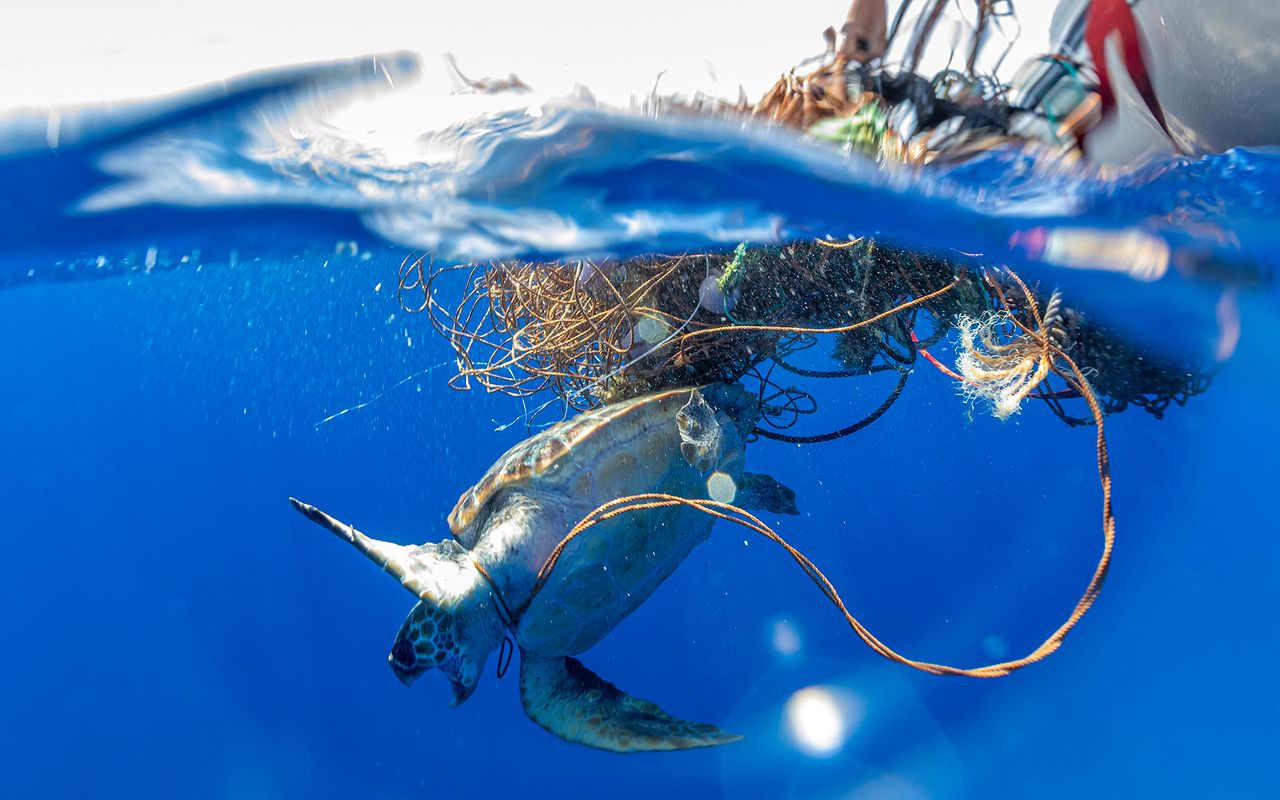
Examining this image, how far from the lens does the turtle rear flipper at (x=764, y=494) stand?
4910mm

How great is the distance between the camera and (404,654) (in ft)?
12.8

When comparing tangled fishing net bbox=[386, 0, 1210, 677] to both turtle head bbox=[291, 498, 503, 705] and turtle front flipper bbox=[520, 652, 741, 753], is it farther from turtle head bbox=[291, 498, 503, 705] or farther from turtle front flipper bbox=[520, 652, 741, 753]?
turtle front flipper bbox=[520, 652, 741, 753]

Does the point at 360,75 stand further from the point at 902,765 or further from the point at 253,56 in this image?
the point at 902,765

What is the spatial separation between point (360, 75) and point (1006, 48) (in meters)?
2.79

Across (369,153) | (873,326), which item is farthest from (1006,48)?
(369,153)

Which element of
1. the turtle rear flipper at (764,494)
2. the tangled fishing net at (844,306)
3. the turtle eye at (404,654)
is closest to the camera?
the tangled fishing net at (844,306)

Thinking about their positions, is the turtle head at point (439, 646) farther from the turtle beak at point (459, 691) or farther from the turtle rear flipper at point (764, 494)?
the turtle rear flipper at point (764, 494)

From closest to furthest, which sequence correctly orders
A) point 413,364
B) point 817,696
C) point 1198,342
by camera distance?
point 1198,342, point 817,696, point 413,364

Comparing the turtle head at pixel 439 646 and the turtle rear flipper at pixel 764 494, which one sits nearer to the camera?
the turtle head at pixel 439 646

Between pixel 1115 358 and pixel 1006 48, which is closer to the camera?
pixel 1006 48

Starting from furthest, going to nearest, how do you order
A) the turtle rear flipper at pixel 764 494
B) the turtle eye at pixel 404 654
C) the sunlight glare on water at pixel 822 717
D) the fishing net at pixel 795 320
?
the sunlight glare on water at pixel 822 717 < the turtle rear flipper at pixel 764 494 < the turtle eye at pixel 404 654 < the fishing net at pixel 795 320

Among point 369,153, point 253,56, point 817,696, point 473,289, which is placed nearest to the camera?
point 253,56

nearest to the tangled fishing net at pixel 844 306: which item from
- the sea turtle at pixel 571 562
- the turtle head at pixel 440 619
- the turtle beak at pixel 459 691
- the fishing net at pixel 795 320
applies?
the fishing net at pixel 795 320

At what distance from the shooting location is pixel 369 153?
337cm
